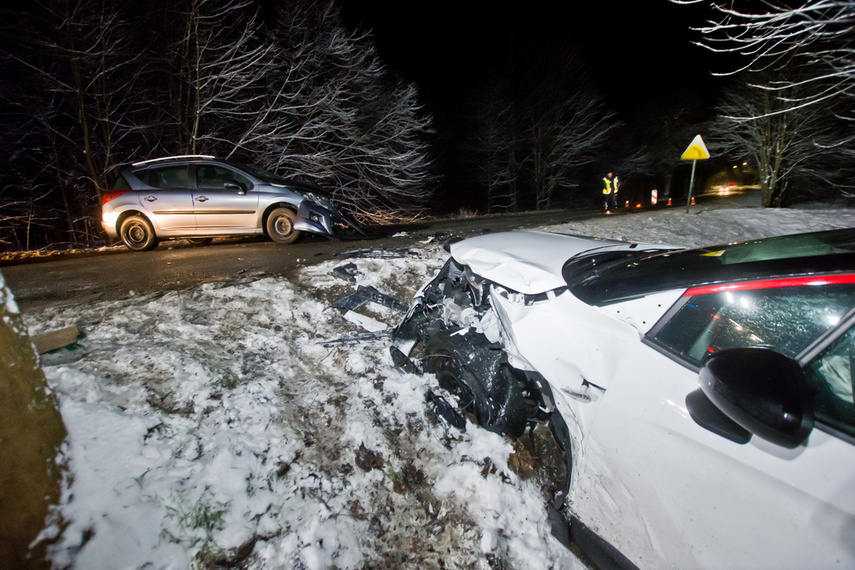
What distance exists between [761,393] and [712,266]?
2.65ft

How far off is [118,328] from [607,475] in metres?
3.92

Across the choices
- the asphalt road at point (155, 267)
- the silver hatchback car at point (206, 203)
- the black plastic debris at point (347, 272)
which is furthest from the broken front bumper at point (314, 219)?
the black plastic debris at point (347, 272)

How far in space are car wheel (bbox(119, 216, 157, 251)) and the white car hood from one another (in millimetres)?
6429

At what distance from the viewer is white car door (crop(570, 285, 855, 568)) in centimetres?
109

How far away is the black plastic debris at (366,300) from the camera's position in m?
4.13

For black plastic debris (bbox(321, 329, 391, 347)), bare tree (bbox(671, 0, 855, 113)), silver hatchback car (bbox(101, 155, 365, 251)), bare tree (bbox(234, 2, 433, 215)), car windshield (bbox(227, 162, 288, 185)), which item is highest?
bare tree (bbox(234, 2, 433, 215))

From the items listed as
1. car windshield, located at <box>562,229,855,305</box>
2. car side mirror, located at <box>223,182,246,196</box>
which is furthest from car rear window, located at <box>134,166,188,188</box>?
car windshield, located at <box>562,229,855,305</box>

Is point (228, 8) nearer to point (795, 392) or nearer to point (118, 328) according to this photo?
point (118, 328)

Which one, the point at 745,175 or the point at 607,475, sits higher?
the point at 745,175

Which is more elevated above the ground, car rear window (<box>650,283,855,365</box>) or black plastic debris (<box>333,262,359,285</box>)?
car rear window (<box>650,283,855,365</box>)

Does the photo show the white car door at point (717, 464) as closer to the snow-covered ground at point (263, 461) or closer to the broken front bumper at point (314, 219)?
the snow-covered ground at point (263, 461)

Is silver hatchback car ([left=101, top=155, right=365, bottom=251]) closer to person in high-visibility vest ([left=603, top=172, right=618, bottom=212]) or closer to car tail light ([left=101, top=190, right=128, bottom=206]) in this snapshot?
car tail light ([left=101, top=190, right=128, bottom=206])

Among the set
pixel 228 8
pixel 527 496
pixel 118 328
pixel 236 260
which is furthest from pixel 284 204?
pixel 228 8

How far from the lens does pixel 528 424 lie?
8.13 ft
